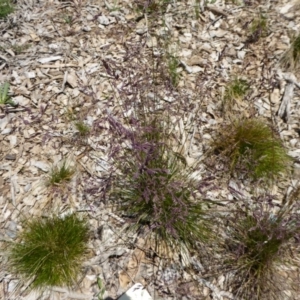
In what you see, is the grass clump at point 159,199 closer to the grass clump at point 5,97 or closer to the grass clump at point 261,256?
the grass clump at point 261,256

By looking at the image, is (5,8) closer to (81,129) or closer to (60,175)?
(81,129)

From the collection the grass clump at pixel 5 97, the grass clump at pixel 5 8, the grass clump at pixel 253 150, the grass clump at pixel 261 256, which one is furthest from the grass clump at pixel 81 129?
the grass clump at pixel 5 8

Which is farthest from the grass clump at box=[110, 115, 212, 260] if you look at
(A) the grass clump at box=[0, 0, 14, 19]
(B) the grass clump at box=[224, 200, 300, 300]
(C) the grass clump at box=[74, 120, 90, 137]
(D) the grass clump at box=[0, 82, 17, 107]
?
(A) the grass clump at box=[0, 0, 14, 19]

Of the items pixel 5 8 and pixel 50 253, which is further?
pixel 5 8

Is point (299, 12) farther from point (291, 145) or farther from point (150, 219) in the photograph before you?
point (150, 219)

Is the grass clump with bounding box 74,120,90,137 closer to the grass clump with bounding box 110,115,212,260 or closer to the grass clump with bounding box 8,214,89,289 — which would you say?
the grass clump with bounding box 110,115,212,260

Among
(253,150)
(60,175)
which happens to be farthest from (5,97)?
(253,150)
